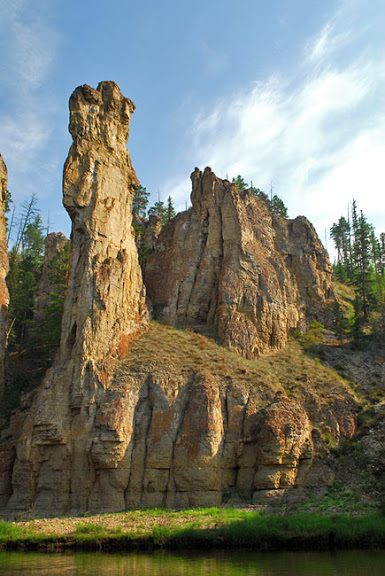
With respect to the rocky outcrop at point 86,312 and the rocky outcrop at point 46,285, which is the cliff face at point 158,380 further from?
the rocky outcrop at point 46,285

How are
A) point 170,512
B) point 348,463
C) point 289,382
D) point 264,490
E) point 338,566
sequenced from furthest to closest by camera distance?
point 289,382 → point 348,463 → point 264,490 → point 170,512 → point 338,566

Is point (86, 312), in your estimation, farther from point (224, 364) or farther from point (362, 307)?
point (362, 307)

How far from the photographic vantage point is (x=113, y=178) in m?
44.0

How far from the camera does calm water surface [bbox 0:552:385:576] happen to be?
753 inches

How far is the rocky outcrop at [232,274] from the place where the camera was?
148 ft

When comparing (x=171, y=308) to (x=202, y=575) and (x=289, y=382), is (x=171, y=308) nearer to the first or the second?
(x=289, y=382)

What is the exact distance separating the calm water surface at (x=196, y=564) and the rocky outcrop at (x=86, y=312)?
26.2 ft

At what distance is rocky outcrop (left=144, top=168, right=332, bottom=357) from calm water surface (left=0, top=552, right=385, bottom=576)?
67.5 feet

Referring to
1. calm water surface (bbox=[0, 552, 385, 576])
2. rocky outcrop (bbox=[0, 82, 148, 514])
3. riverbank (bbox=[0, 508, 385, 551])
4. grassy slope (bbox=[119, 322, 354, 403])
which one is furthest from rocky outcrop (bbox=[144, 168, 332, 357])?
calm water surface (bbox=[0, 552, 385, 576])

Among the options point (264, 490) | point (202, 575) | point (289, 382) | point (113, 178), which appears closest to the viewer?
point (202, 575)

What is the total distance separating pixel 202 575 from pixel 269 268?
113 ft

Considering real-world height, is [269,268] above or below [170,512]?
above

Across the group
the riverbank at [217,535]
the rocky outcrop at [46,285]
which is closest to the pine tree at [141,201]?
the rocky outcrop at [46,285]

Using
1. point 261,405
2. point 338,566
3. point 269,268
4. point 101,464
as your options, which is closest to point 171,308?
point 269,268
